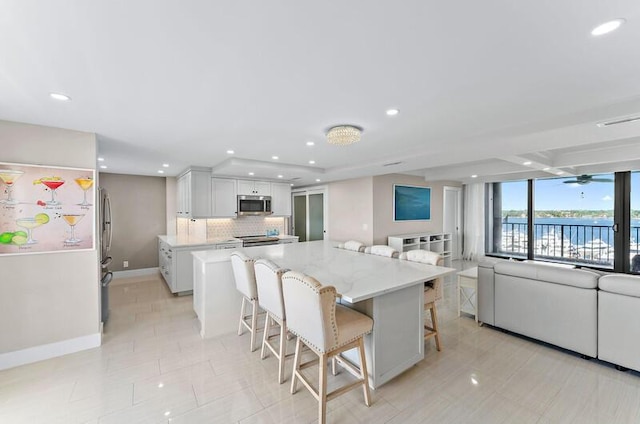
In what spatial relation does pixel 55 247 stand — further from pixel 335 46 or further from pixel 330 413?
pixel 335 46

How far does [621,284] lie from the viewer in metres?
2.37

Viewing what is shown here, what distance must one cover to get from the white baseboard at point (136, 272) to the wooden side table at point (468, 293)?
20.3 ft

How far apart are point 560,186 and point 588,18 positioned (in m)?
6.69

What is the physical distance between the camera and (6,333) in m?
2.50

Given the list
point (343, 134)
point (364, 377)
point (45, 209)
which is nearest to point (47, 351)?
point (45, 209)

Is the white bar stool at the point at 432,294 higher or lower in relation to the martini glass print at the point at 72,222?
lower

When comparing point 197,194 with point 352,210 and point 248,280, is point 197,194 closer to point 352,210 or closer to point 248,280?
point 248,280

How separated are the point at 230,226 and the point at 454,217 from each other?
6.12 metres

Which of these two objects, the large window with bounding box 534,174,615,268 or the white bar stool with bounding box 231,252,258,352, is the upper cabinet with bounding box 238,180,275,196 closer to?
the white bar stool with bounding box 231,252,258,352

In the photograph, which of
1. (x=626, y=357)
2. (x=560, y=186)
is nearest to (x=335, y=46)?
(x=626, y=357)

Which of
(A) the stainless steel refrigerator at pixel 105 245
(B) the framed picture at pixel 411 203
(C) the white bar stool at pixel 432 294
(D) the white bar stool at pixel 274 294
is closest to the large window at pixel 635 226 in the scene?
(B) the framed picture at pixel 411 203

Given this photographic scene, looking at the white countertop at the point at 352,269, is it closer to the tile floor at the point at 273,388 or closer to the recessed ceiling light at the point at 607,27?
the tile floor at the point at 273,388

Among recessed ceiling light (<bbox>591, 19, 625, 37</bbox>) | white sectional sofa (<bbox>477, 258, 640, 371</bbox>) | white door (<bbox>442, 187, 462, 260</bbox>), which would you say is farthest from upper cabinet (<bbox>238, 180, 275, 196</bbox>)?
recessed ceiling light (<bbox>591, 19, 625, 37</bbox>)

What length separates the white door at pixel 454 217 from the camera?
7391 mm
